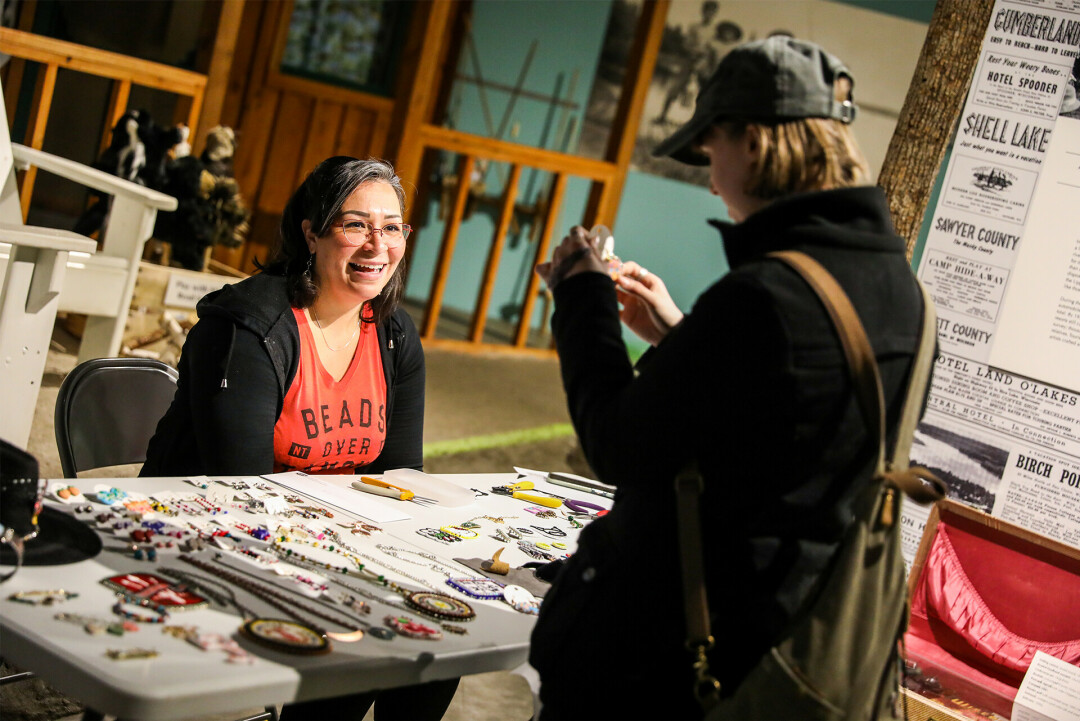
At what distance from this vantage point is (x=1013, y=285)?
3344 mm

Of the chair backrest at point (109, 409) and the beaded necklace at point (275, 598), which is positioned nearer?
the beaded necklace at point (275, 598)

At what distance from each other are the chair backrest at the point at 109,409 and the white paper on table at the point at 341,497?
495mm

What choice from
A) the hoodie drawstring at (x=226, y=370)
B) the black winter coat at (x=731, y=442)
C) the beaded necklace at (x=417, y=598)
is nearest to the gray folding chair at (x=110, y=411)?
the hoodie drawstring at (x=226, y=370)

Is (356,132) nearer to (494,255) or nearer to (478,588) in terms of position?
(494,255)

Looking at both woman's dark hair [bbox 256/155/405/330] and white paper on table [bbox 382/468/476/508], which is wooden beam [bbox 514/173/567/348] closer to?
woman's dark hair [bbox 256/155/405/330]

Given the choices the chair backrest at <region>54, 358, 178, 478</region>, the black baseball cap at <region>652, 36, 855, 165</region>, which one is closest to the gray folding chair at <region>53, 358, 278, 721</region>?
the chair backrest at <region>54, 358, 178, 478</region>

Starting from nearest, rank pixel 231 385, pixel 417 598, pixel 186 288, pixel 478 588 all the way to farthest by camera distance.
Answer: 1. pixel 417 598
2. pixel 478 588
3. pixel 231 385
4. pixel 186 288

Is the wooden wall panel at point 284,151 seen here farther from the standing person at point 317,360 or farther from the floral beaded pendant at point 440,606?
the floral beaded pendant at point 440,606

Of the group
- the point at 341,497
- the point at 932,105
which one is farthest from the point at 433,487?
the point at 932,105

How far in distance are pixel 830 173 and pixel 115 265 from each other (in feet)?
12.5

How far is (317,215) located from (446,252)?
181 inches

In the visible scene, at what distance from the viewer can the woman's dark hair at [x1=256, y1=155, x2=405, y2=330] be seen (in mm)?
2594

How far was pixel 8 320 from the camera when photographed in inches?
131

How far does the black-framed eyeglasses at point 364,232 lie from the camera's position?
2.61 m
